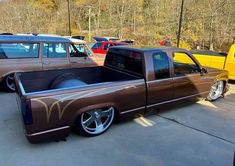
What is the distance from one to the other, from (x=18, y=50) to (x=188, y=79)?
481 cm

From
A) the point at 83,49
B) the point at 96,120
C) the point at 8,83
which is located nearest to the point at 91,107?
the point at 96,120

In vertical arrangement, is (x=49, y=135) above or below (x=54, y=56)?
below

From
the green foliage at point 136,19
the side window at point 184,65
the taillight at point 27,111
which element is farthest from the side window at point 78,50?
the green foliage at point 136,19

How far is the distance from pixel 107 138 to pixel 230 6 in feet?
46.5

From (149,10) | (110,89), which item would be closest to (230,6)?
(149,10)

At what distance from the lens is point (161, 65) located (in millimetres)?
4230

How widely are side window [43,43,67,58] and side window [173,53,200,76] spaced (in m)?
3.50

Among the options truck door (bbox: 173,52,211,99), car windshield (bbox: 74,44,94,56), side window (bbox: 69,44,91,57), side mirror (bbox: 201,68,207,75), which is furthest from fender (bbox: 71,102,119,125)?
car windshield (bbox: 74,44,94,56)

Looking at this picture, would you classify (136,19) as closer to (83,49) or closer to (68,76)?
(83,49)

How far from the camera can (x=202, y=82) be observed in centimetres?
504

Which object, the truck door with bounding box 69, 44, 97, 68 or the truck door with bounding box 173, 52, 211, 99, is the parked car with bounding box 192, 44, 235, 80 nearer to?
the truck door with bounding box 173, 52, 211, 99

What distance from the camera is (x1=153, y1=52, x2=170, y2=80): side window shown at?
13.5ft

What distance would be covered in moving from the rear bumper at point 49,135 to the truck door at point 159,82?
1737mm

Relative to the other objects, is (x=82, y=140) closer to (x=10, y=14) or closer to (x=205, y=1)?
(x=205, y=1)
